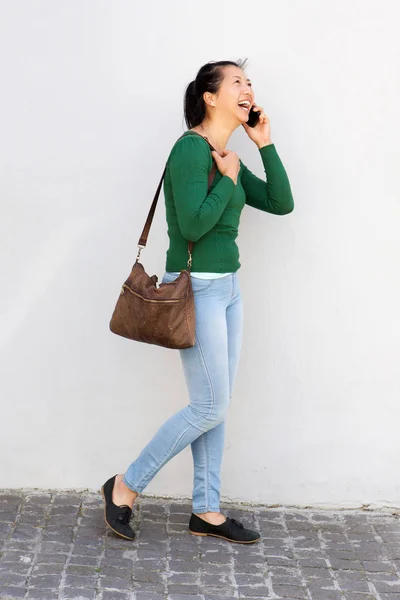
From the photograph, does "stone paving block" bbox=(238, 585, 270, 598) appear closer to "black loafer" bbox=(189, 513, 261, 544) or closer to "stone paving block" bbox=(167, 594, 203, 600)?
"stone paving block" bbox=(167, 594, 203, 600)

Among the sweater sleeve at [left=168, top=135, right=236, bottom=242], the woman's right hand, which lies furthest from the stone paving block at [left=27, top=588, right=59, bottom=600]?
the woman's right hand

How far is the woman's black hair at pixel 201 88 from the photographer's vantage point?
12.4 feet

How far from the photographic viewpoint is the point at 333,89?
4.15 meters

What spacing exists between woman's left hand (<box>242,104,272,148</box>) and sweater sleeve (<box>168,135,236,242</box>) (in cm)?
36

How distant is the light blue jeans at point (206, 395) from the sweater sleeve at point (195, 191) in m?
0.29

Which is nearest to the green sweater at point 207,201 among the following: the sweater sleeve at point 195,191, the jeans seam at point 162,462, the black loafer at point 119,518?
the sweater sleeve at point 195,191

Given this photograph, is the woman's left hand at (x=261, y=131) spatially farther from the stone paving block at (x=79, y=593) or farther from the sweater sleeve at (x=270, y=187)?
the stone paving block at (x=79, y=593)

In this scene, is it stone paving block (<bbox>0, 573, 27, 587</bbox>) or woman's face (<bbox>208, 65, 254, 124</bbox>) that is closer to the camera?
stone paving block (<bbox>0, 573, 27, 587</bbox>)

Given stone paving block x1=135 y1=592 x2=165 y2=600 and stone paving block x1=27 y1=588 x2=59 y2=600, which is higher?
stone paving block x1=135 y1=592 x2=165 y2=600

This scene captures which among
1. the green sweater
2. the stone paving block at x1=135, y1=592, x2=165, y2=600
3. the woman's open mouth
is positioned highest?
the woman's open mouth

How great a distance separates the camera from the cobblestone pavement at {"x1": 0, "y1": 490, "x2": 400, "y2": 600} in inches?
141

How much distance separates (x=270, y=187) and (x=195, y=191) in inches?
20.2

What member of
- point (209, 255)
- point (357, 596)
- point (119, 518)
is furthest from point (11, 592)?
point (209, 255)

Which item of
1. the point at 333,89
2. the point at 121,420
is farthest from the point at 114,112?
the point at 121,420
